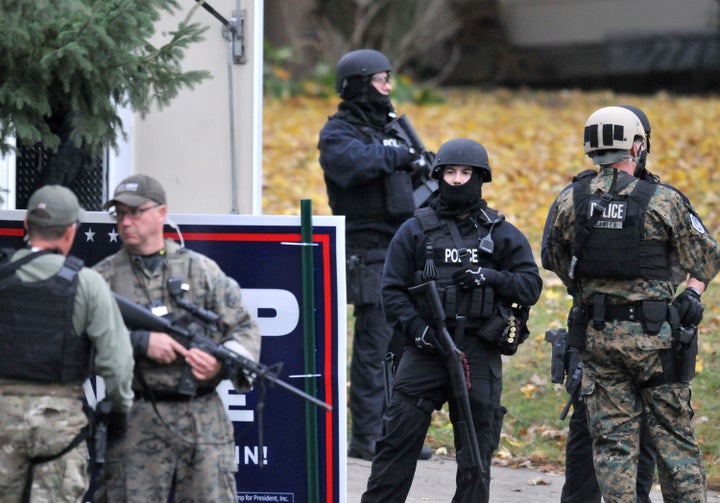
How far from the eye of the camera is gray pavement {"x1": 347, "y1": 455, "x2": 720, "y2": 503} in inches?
303

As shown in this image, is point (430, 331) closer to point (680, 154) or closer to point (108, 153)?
point (108, 153)

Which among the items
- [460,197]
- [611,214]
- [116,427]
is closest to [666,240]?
[611,214]

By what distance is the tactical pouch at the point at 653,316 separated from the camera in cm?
627

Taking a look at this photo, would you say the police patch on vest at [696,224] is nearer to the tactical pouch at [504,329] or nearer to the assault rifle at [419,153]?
the tactical pouch at [504,329]

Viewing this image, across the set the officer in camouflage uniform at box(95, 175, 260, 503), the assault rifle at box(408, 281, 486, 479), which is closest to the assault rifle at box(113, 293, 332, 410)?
the officer in camouflage uniform at box(95, 175, 260, 503)

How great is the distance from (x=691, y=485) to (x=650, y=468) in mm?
609

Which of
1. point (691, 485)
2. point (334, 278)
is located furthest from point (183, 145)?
point (691, 485)

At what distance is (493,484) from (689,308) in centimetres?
228

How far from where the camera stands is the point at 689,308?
20.7ft

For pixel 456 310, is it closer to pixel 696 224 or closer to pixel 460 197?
pixel 460 197

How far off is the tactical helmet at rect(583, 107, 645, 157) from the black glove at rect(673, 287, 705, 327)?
788mm

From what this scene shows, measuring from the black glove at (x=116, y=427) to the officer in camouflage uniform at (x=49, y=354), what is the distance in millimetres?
105

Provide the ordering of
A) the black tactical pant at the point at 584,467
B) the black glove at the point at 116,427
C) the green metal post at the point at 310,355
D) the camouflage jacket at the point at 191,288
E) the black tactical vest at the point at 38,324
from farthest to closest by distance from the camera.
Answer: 1. the black tactical pant at the point at 584,467
2. the green metal post at the point at 310,355
3. the camouflage jacket at the point at 191,288
4. the black glove at the point at 116,427
5. the black tactical vest at the point at 38,324

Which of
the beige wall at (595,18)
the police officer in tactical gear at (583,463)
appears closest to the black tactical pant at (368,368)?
the police officer in tactical gear at (583,463)
